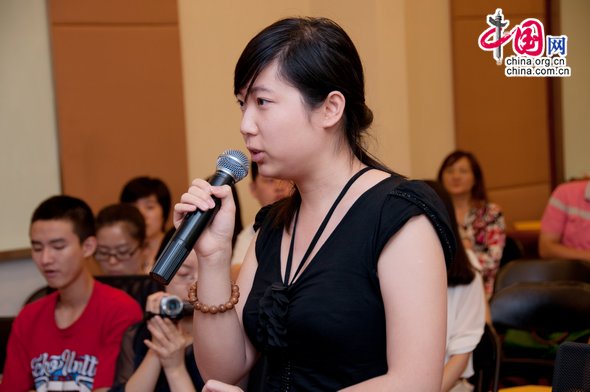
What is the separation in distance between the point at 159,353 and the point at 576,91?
16.6 ft

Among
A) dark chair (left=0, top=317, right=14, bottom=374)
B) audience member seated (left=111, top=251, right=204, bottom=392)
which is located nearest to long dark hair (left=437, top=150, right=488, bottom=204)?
dark chair (left=0, top=317, right=14, bottom=374)

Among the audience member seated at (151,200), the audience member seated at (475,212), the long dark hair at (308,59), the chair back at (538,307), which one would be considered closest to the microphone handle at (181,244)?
the long dark hair at (308,59)

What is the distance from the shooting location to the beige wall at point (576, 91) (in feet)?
21.7

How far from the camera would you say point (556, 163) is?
6844 mm

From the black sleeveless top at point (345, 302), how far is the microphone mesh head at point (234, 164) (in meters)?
0.22

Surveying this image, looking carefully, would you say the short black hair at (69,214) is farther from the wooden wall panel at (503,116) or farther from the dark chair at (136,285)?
the wooden wall panel at (503,116)

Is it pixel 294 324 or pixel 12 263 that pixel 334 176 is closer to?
pixel 294 324

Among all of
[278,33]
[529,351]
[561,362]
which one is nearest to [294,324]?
[278,33]

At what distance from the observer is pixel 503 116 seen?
21.5 feet

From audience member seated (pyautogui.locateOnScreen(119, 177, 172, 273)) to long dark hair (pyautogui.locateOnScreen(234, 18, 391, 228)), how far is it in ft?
10.4

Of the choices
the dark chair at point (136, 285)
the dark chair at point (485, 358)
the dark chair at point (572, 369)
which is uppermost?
the dark chair at point (572, 369)

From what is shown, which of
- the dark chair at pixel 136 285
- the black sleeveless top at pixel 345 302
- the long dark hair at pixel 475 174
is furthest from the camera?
the long dark hair at pixel 475 174

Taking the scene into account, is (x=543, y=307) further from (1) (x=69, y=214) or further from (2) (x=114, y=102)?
(2) (x=114, y=102)

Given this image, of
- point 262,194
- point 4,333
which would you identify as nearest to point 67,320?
point 4,333
